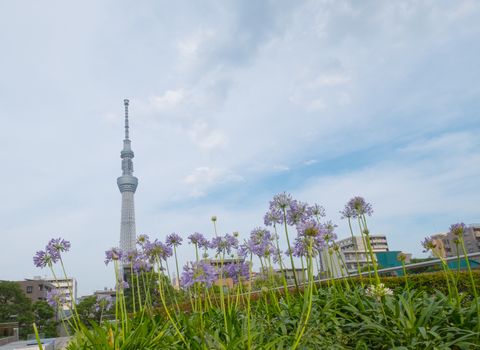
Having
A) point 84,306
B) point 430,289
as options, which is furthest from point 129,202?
point 430,289

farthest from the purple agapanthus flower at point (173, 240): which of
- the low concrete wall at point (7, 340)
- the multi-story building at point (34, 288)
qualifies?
the multi-story building at point (34, 288)

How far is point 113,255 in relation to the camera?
4.52 metres

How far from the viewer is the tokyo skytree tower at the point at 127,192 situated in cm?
9512

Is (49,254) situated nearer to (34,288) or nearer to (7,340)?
(7,340)

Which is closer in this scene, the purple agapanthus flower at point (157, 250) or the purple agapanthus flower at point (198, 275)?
Result: the purple agapanthus flower at point (198, 275)

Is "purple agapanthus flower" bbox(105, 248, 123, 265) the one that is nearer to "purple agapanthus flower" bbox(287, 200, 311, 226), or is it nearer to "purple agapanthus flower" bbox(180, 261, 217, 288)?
"purple agapanthus flower" bbox(180, 261, 217, 288)

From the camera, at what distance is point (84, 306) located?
40.4 metres

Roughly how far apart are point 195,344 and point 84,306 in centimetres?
4273

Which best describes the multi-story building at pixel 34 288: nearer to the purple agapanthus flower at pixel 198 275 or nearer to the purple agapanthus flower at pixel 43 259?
the purple agapanthus flower at pixel 43 259

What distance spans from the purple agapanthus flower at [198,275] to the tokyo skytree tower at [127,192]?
8478 cm

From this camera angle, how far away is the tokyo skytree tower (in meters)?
95.1

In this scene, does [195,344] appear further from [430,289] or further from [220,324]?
[430,289]

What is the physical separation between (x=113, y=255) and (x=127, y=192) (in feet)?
366

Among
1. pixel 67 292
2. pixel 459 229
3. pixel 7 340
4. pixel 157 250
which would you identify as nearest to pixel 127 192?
pixel 7 340
